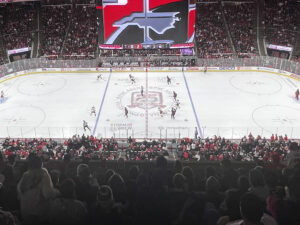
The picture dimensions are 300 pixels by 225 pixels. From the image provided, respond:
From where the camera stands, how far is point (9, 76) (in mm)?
30500

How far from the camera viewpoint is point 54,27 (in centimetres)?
3672

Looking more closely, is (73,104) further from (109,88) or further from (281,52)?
(281,52)

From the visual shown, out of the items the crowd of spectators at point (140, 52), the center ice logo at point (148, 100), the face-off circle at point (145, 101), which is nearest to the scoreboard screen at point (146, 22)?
the crowd of spectators at point (140, 52)

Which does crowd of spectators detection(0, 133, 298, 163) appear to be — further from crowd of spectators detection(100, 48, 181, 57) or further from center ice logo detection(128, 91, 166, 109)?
crowd of spectators detection(100, 48, 181, 57)

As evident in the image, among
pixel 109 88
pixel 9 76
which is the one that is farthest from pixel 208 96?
pixel 9 76

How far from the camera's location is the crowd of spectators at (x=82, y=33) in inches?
1364

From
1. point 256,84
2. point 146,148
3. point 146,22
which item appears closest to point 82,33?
point 146,22

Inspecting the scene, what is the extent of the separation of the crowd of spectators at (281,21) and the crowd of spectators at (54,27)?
73.0 ft

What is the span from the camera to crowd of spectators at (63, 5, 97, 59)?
34.7 m

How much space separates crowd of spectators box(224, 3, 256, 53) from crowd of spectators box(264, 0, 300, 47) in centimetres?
162

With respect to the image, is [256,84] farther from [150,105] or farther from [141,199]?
[141,199]

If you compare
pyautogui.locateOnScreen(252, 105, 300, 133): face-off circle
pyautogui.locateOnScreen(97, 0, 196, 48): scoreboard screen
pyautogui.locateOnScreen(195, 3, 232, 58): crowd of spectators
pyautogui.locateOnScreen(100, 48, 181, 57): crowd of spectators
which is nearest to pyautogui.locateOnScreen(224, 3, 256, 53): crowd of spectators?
pyautogui.locateOnScreen(195, 3, 232, 58): crowd of spectators

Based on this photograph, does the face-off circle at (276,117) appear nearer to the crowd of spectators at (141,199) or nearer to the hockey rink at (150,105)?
the hockey rink at (150,105)

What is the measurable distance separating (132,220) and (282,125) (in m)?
18.8
